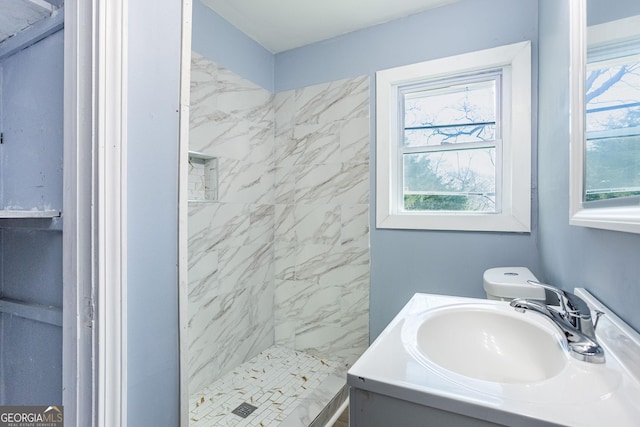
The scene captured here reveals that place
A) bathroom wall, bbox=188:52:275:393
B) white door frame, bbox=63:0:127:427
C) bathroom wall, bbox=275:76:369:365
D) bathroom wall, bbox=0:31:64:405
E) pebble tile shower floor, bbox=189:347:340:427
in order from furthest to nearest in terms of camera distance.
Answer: bathroom wall, bbox=275:76:369:365 < bathroom wall, bbox=188:52:275:393 < pebble tile shower floor, bbox=189:347:340:427 < bathroom wall, bbox=0:31:64:405 < white door frame, bbox=63:0:127:427

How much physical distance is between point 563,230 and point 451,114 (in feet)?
3.51

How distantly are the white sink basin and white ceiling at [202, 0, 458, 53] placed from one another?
1788 mm

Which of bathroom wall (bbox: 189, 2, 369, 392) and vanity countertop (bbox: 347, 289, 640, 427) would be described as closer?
vanity countertop (bbox: 347, 289, 640, 427)

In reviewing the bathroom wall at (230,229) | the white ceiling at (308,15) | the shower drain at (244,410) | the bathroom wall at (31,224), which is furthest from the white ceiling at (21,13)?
the shower drain at (244,410)

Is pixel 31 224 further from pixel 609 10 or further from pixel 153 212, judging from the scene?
pixel 609 10

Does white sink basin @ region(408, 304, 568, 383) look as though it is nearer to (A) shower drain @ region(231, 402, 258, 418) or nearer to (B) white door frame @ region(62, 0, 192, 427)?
(B) white door frame @ region(62, 0, 192, 427)

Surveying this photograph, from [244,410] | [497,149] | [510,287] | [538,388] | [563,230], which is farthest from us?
[497,149]

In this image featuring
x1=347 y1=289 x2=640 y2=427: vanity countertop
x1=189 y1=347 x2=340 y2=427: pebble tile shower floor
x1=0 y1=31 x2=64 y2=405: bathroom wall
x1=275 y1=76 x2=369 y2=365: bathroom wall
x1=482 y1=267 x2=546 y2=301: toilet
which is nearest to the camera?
x1=347 y1=289 x2=640 y2=427: vanity countertop

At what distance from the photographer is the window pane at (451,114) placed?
72.6 inches

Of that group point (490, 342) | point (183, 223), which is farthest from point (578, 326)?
point (183, 223)

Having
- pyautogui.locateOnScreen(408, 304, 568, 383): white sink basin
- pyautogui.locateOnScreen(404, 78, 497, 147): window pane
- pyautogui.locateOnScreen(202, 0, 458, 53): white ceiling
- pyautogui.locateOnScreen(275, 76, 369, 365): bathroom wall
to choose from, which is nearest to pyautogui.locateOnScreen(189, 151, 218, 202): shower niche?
pyautogui.locateOnScreen(275, 76, 369, 365): bathroom wall

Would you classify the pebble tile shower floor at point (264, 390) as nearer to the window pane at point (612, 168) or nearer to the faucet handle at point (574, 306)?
the faucet handle at point (574, 306)

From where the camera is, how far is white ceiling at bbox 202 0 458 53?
6.10 ft

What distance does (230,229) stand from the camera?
6.73ft
